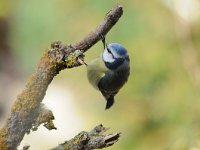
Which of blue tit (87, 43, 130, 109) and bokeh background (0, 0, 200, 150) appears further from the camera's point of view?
bokeh background (0, 0, 200, 150)

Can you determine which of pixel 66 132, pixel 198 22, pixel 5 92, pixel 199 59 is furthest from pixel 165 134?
pixel 5 92

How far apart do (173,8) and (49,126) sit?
137 centimetres

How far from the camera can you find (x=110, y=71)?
59 cm

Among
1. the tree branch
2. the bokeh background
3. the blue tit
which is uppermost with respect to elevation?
the bokeh background

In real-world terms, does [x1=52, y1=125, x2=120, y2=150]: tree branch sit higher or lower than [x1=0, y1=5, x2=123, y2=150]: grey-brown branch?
lower

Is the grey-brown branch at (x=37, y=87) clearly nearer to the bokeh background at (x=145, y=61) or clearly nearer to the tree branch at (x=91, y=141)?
the tree branch at (x=91, y=141)

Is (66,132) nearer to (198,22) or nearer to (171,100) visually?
(171,100)

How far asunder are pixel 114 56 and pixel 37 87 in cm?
8

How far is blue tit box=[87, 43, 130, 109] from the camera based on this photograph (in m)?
0.56

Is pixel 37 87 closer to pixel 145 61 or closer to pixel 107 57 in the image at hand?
pixel 107 57

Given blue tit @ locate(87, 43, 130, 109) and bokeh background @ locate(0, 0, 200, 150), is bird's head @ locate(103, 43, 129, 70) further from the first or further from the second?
bokeh background @ locate(0, 0, 200, 150)

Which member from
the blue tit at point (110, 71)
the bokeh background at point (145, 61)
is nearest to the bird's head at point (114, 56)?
the blue tit at point (110, 71)

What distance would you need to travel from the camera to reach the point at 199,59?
1854mm

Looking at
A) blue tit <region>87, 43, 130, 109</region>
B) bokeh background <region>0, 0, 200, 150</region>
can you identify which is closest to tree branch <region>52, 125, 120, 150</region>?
blue tit <region>87, 43, 130, 109</region>
